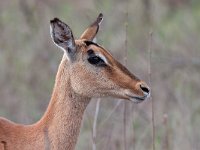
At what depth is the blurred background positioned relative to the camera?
1095 cm

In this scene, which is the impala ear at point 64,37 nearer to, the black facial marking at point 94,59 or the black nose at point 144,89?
the black facial marking at point 94,59

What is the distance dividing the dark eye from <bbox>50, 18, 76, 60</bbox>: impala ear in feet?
0.51

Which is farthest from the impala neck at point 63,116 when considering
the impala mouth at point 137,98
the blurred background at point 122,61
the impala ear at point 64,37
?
the blurred background at point 122,61

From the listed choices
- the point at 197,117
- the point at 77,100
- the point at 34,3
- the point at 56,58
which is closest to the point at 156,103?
the point at 197,117

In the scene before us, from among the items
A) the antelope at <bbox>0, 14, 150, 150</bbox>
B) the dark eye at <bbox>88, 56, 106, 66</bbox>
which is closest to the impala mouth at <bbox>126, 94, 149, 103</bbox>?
the antelope at <bbox>0, 14, 150, 150</bbox>

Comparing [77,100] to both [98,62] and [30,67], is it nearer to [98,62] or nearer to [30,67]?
[98,62]

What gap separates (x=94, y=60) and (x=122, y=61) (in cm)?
452

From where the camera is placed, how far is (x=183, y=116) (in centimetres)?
1083

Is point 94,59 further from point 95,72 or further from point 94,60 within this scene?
point 95,72

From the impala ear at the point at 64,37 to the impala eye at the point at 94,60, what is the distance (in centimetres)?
14

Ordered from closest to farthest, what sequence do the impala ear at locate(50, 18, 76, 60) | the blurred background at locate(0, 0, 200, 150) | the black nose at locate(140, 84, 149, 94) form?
the black nose at locate(140, 84, 149, 94)
the impala ear at locate(50, 18, 76, 60)
the blurred background at locate(0, 0, 200, 150)

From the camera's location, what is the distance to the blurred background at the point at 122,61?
10953mm

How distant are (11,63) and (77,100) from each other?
526 centimetres

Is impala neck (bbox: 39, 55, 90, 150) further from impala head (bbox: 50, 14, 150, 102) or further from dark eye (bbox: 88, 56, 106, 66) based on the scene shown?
dark eye (bbox: 88, 56, 106, 66)
